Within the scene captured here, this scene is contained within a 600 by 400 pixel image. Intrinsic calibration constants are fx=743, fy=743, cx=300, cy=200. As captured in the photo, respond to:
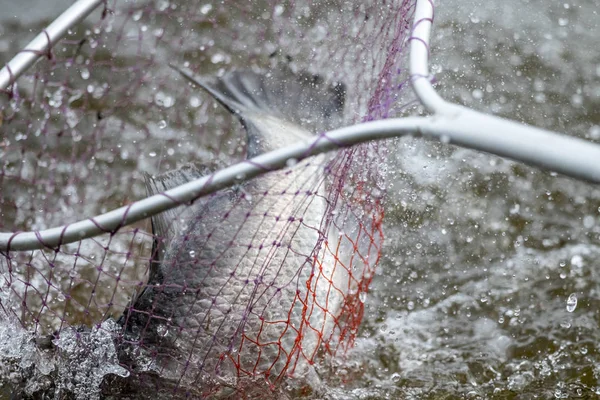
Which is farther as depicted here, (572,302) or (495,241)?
(495,241)

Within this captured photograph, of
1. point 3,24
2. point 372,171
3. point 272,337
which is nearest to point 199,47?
point 3,24

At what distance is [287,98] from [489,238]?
1.04 meters

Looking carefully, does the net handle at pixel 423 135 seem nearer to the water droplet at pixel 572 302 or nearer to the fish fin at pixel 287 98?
the fish fin at pixel 287 98

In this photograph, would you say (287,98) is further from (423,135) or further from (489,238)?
(423,135)

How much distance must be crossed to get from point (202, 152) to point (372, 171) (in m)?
1.26

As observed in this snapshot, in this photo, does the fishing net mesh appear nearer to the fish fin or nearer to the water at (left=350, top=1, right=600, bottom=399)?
the fish fin

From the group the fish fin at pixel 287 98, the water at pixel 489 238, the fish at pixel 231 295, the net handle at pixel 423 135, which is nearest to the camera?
the net handle at pixel 423 135

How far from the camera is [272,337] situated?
210 cm

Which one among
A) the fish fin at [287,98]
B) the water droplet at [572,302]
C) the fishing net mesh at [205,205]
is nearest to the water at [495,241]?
the water droplet at [572,302]

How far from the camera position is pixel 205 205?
6.75 feet

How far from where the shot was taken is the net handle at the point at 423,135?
3.86 feet

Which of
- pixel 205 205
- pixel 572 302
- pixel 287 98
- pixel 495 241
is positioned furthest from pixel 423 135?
pixel 495 241

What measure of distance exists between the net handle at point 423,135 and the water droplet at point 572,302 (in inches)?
54.6

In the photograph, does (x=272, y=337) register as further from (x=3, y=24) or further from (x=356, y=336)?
(x=3, y=24)
